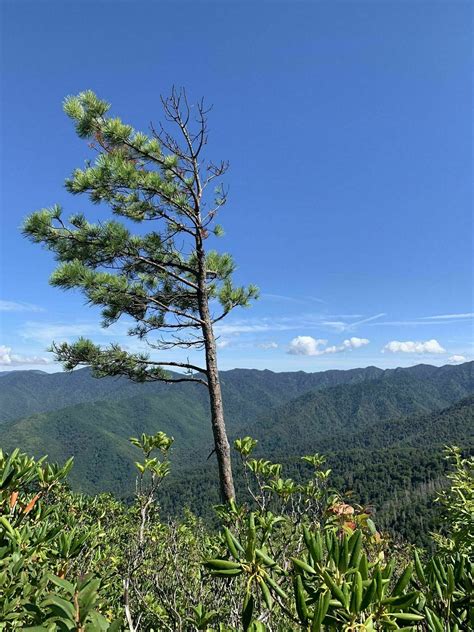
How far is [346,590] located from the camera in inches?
37.6

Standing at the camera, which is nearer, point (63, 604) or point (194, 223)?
point (63, 604)

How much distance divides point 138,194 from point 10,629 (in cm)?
595

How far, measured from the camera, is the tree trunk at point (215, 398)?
5.83m

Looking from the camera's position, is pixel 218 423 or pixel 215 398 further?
pixel 215 398

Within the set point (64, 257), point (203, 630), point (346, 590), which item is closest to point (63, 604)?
point (346, 590)

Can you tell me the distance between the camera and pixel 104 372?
6180 mm

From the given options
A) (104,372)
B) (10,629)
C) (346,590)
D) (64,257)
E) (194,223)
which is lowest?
(10,629)

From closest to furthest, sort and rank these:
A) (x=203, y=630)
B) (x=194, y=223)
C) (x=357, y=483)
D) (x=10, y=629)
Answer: (x=10, y=629), (x=203, y=630), (x=194, y=223), (x=357, y=483)

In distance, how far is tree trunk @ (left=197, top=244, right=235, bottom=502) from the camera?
19.1 ft

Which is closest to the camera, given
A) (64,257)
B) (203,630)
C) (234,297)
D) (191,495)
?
(203,630)

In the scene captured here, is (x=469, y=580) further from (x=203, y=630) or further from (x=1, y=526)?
(x=1, y=526)

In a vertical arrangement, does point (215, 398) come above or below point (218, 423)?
above

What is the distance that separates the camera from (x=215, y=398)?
6.24 meters

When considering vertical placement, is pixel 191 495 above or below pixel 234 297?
below
